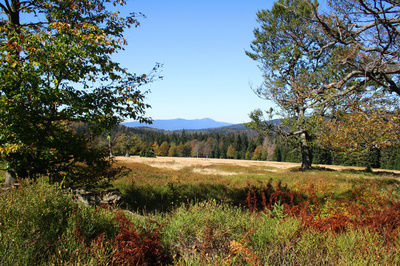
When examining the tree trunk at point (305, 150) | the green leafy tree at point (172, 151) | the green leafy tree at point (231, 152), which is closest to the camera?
the tree trunk at point (305, 150)

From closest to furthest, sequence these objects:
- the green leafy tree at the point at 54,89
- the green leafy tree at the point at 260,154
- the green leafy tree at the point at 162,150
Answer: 1. the green leafy tree at the point at 54,89
2. the green leafy tree at the point at 260,154
3. the green leafy tree at the point at 162,150

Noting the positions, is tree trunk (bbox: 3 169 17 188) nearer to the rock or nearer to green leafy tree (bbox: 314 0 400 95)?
the rock

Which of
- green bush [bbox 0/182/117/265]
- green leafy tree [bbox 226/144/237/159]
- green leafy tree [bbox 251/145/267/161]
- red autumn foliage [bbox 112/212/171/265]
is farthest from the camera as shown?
green leafy tree [bbox 226/144/237/159]

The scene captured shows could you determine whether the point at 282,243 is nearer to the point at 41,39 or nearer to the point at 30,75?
the point at 30,75

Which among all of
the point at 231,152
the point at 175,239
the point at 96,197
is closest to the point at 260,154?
the point at 231,152

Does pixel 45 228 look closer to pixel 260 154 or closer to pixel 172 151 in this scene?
pixel 260 154

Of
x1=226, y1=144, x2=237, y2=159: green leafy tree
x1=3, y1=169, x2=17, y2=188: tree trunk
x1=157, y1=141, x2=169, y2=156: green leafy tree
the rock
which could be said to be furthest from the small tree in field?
x1=226, y1=144, x2=237, y2=159: green leafy tree

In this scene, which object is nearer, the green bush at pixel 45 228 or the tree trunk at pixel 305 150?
the green bush at pixel 45 228

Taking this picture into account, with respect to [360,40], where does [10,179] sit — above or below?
below

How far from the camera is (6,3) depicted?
6.95m

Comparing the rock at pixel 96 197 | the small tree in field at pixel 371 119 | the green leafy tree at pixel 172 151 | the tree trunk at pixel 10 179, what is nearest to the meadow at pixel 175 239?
the rock at pixel 96 197

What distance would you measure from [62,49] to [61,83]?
132cm

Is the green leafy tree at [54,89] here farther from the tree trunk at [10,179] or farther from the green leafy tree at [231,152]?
the green leafy tree at [231,152]

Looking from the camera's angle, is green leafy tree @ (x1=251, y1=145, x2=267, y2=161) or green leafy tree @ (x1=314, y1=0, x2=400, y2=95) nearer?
green leafy tree @ (x1=314, y1=0, x2=400, y2=95)
